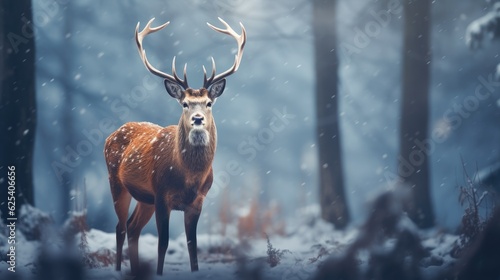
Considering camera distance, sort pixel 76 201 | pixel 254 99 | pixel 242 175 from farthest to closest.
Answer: pixel 254 99 → pixel 242 175 → pixel 76 201

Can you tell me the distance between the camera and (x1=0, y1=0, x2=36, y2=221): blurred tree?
26.3ft

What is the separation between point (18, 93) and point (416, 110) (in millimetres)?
5611

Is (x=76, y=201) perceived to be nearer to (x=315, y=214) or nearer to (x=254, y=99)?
(x=315, y=214)

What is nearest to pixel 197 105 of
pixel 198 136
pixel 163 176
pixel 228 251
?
pixel 198 136

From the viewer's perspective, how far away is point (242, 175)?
9.72 meters

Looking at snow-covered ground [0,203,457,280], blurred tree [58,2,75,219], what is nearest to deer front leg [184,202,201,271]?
snow-covered ground [0,203,457,280]

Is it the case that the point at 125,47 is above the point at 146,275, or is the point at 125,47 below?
above

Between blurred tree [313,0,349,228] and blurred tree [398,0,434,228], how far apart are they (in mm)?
960

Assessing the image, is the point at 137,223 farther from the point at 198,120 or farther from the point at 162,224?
the point at 198,120

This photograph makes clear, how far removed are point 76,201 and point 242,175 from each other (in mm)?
2727

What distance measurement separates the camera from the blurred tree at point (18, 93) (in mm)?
8023

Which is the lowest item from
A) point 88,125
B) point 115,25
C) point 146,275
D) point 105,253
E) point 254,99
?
point 146,275

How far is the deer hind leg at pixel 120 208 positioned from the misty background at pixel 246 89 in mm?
1663

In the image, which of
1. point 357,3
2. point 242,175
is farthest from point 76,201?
point 357,3
